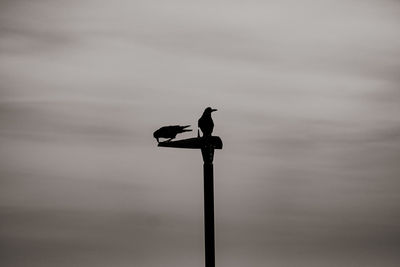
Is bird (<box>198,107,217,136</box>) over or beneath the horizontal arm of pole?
over

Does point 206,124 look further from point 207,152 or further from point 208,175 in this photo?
point 208,175

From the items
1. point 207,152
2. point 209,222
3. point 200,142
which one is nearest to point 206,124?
point 200,142

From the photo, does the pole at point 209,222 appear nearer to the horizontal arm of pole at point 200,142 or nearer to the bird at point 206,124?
the horizontal arm of pole at point 200,142

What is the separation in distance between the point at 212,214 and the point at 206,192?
25 centimetres

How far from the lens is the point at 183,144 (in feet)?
21.3

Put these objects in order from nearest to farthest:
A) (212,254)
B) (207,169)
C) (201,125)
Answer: (212,254) < (207,169) < (201,125)

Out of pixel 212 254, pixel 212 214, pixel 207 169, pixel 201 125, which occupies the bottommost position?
pixel 212 254

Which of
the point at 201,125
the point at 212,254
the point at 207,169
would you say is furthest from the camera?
the point at 201,125

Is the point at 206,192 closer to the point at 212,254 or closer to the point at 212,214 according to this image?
the point at 212,214

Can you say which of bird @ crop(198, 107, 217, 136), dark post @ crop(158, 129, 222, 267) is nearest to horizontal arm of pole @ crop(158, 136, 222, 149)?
dark post @ crop(158, 129, 222, 267)

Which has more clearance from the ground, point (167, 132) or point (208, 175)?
point (167, 132)

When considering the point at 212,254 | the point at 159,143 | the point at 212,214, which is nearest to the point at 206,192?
the point at 212,214

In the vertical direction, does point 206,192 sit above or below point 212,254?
above

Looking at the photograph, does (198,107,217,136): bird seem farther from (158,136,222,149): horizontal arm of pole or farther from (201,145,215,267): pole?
(201,145,215,267): pole
